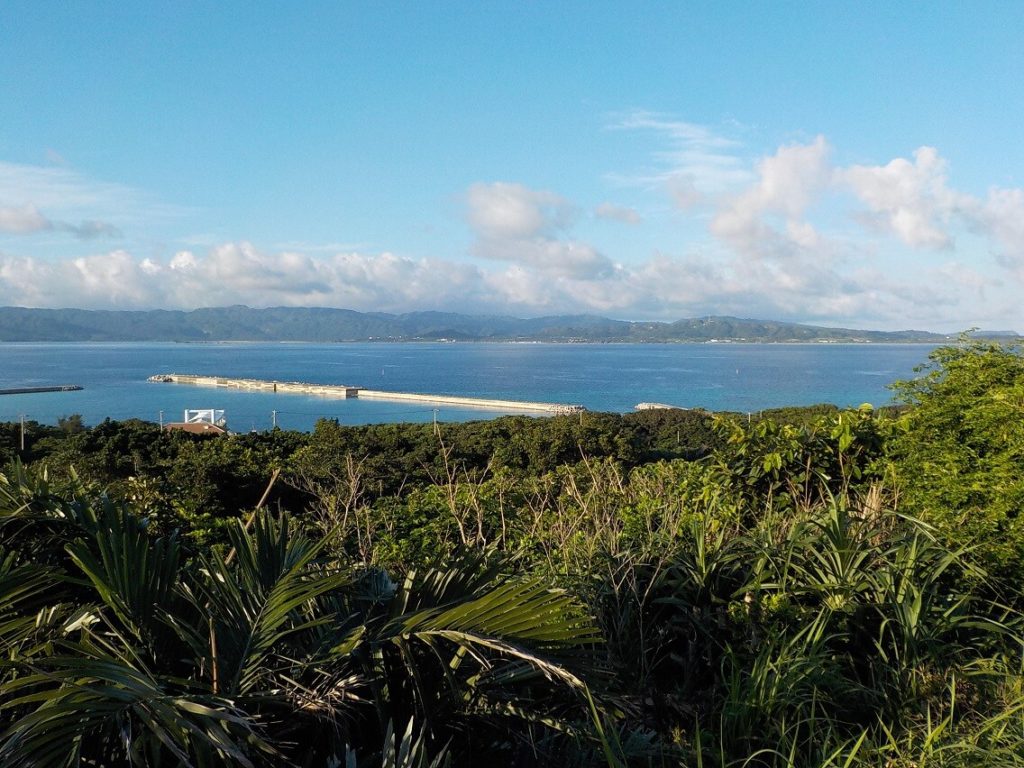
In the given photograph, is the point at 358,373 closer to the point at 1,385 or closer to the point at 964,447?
the point at 1,385

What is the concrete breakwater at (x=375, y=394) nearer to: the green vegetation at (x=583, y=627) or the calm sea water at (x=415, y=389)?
the calm sea water at (x=415, y=389)

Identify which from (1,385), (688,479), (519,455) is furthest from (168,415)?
(688,479)

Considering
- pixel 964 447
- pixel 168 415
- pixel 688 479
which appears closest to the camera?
pixel 964 447

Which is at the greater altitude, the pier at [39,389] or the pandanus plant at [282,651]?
the pandanus plant at [282,651]

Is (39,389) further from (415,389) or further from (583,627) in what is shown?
(583,627)

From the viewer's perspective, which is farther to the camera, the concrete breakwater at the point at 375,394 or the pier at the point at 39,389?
the pier at the point at 39,389

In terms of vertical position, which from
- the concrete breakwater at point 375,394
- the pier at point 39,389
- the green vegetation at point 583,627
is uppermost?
the green vegetation at point 583,627

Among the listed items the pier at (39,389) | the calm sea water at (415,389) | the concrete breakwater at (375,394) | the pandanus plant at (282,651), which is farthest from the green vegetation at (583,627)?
the pier at (39,389)

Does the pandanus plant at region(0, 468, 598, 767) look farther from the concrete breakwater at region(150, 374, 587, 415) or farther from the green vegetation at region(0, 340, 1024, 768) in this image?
the concrete breakwater at region(150, 374, 587, 415)

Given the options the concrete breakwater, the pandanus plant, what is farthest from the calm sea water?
the pandanus plant
